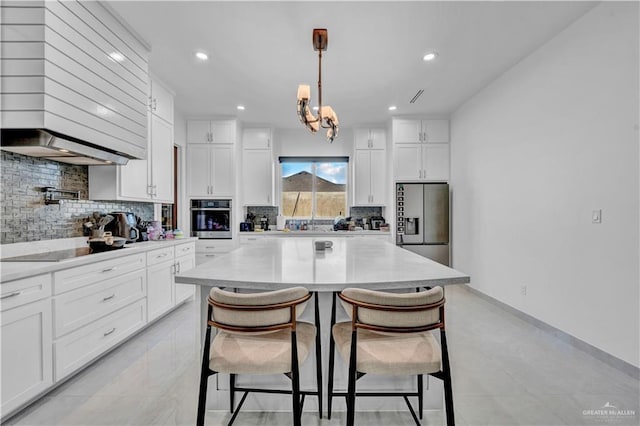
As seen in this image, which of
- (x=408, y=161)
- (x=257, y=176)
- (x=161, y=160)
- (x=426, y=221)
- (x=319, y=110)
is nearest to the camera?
(x=319, y=110)

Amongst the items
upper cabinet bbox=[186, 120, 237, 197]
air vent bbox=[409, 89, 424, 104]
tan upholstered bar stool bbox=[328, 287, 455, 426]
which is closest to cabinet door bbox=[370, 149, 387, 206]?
air vent bbox=[409, 89, 424, 104]

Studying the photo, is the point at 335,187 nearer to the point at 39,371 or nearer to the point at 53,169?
the point at 53,169

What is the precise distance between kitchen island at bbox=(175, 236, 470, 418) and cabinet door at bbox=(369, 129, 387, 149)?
3.69 metres

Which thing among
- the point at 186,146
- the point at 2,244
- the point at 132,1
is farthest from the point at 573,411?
the point at 186,146

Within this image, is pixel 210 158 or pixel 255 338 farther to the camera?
pixel 210 158

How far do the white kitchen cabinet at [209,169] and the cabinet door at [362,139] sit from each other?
7.20 ft

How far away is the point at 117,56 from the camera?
2.58 meters

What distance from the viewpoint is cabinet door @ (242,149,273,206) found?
539cm

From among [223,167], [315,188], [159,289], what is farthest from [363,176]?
[159,289]

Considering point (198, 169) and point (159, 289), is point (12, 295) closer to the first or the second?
point (159, 289)

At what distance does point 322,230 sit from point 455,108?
119 inches

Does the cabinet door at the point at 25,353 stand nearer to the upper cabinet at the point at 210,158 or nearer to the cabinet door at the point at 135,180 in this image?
the cabinet door at the point at 135,180

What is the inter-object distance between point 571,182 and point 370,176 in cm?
308

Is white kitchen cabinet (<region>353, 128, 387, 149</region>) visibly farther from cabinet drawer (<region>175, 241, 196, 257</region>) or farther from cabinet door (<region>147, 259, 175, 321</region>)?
cabinet door (<region>147, 259, 175, 321</region>)
